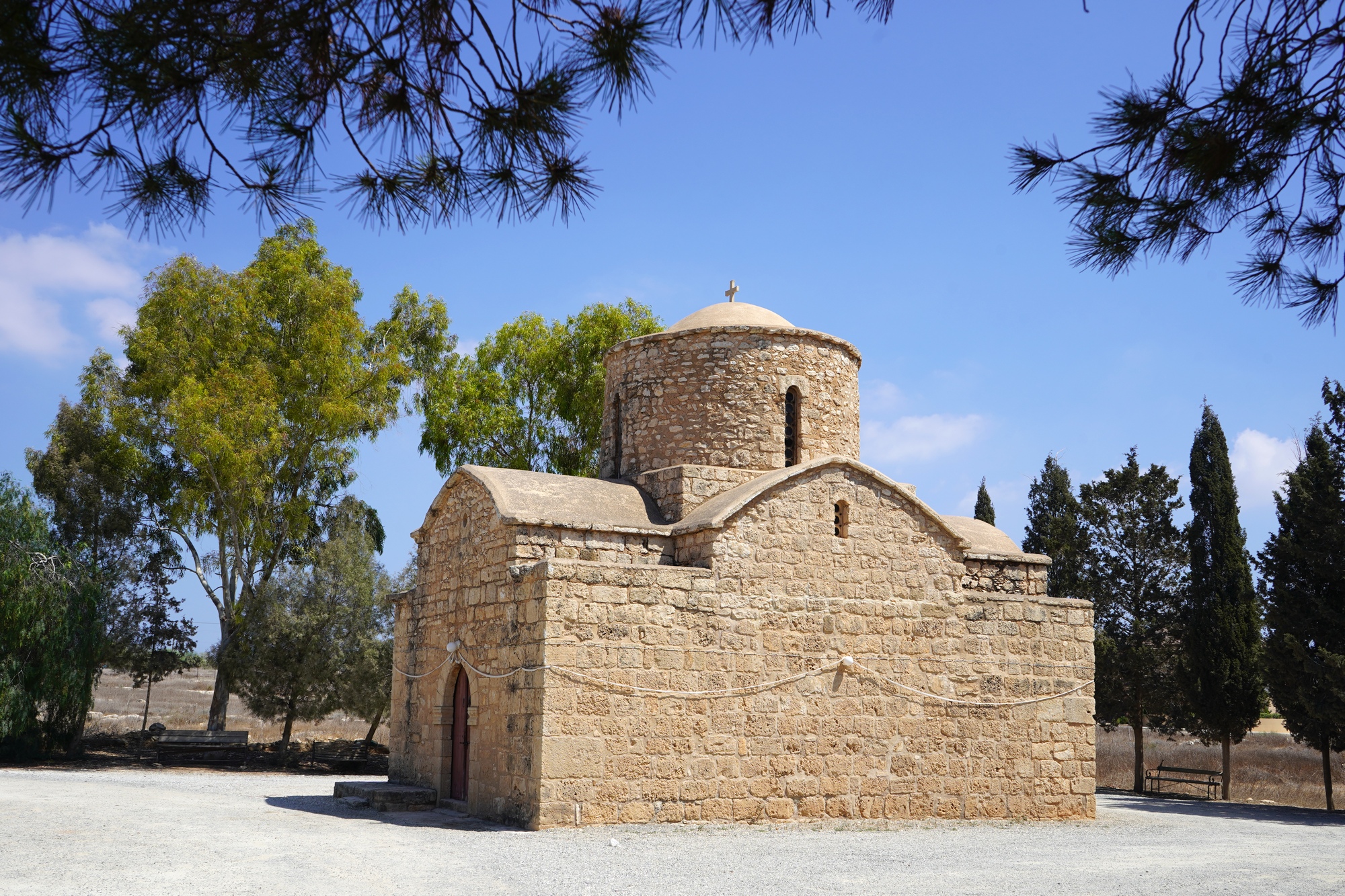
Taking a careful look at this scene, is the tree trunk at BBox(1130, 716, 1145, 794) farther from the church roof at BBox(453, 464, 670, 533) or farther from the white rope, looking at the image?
the church roof at BBox(453, 464, 670, 533)

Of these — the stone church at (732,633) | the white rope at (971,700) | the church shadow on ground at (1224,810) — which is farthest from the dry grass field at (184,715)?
the church shadow on ground at (1224,810)

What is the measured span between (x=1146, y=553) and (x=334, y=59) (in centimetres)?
2068

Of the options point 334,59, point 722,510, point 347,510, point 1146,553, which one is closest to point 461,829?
point 722,510

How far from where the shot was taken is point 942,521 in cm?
1206

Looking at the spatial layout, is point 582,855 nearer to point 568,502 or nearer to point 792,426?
point 568,502

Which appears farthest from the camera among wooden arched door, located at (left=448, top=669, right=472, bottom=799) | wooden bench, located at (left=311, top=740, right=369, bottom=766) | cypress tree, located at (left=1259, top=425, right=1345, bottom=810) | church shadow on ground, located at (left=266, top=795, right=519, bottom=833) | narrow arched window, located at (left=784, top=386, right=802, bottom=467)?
wooden bench, located at (left=311, top=740, right=369, bottom=766)

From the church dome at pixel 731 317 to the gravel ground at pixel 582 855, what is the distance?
605cm

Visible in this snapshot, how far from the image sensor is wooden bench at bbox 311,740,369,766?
779 inches

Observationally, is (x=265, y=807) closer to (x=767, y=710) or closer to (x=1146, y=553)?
(x=767, y=710)

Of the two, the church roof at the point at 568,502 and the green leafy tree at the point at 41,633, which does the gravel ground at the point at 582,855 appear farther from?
the green leafy tree at the point at 41,633

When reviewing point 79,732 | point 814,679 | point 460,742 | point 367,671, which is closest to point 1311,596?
point 814,679

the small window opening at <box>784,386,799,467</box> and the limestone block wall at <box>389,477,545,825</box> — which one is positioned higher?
the small window opening at <box>784,386,799,467</box>

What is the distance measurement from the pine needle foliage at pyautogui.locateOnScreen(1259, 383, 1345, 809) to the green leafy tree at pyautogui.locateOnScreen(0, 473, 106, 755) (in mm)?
19673

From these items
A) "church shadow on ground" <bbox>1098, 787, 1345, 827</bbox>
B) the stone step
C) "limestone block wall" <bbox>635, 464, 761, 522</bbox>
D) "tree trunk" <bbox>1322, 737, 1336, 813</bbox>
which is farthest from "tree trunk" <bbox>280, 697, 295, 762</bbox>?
"tree trunk" <bbox>1322, 737, 1336, 813</bbox>
